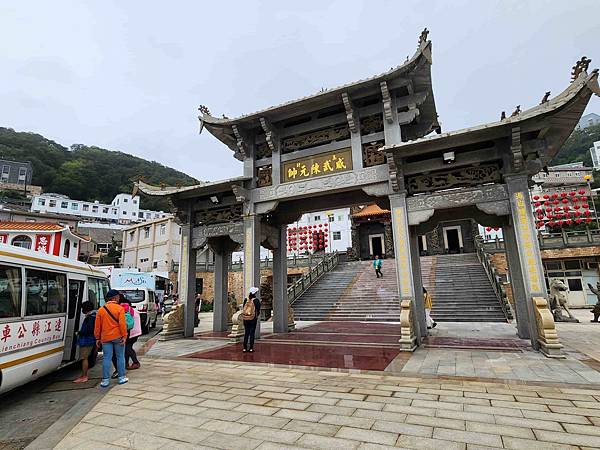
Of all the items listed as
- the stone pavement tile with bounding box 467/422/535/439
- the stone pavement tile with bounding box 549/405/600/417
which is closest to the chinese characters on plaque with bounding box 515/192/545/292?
the stone pavement tile with bounding box 549/405/600/417

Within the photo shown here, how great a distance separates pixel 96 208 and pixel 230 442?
68.2 metres

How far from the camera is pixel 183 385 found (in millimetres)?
5148

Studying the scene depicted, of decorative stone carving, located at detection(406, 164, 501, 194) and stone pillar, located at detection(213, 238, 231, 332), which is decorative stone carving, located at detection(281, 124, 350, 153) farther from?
stone pillar, located at detection(213, 238, 231, 332)

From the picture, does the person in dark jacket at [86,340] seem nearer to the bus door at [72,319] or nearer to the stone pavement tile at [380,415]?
the bus door at [72,319]

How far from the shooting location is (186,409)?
4020mm

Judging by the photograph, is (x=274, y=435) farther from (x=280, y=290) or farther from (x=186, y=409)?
(x=280, y=290)

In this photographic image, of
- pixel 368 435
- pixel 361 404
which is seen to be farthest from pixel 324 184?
pixel 368 435

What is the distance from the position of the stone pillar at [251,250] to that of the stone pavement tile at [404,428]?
651 centimetres

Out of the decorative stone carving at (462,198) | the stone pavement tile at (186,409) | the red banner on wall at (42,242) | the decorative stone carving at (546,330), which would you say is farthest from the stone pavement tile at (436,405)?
the red banner on wall at (42,242)

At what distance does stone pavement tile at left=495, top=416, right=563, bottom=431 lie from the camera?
3.20 m

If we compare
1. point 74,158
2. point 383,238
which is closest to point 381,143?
point 383,238

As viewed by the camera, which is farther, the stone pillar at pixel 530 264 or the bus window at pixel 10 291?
the stone pillar at pixel 530 264

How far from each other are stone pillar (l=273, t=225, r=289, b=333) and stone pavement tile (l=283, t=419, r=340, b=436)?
744cm

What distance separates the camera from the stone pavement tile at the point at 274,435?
3.08 metres
